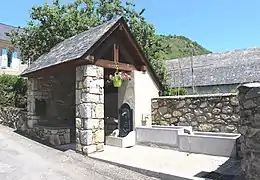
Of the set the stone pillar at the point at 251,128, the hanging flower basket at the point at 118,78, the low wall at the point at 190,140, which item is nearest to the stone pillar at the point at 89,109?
the hanging flower basket at the point at 118,78

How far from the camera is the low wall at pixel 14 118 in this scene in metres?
12.3

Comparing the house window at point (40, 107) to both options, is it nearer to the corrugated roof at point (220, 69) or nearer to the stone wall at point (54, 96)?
the stone wall at point (54, 96)

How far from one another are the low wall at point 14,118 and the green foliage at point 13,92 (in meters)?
0.81

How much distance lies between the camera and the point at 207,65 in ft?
92.6

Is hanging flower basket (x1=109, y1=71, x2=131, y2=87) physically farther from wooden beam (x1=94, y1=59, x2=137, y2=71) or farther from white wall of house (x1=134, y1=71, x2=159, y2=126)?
white wall of house (x1=134, y1=71, x2=159, y2=126)

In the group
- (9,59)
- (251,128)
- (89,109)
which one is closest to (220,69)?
(89,109)

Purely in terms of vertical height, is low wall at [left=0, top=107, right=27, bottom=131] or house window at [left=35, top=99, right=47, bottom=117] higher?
house window at [left=35, top=99, right=47, bottom=117]

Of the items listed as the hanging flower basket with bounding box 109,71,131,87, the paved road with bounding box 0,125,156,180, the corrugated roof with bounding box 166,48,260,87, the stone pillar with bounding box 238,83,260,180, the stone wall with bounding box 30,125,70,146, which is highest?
the corrugated roof with bounding box 166,48,260,87

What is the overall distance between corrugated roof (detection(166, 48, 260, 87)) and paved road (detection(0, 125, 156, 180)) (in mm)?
18176

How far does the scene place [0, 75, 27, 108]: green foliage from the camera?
15422mm

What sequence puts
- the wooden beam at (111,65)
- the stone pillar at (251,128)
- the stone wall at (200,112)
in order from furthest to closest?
the wooden beam at (111,65)
the stone wall at (200,112)
the stone pillar at (251,128)

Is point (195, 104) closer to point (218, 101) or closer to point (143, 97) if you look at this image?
point (218, 101)

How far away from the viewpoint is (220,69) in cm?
2569

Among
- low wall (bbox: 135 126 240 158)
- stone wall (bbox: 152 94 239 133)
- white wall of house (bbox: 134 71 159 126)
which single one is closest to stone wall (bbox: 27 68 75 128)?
white wall of house (bbox: 134 71 159 126)
